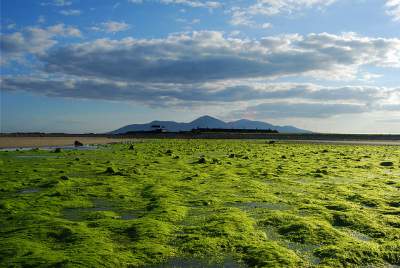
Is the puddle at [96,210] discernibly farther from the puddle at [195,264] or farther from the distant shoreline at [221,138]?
the distant shoreline at [221,138]

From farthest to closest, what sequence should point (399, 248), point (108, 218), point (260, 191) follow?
1. point (260, 191)
2. point (108, 218)
3. point (399, 248)

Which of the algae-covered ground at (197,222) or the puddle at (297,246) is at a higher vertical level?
the algae-covered ground at (197,222)

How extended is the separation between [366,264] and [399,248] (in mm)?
1212

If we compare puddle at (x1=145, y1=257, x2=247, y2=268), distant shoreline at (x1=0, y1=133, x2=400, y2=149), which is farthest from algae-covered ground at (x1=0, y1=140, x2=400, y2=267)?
distant shoreline at (x1=0, y1=133, x2=400, y2=149)

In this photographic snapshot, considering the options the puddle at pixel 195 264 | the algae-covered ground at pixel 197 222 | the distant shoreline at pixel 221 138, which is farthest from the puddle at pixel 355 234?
the distant shoreline at pixel 221 138

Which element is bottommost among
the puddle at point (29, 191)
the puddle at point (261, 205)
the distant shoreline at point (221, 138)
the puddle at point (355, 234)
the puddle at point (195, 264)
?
the puddle at point (195, 264)

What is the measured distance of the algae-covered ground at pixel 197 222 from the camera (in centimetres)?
719

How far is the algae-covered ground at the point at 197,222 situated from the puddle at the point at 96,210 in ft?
0.09

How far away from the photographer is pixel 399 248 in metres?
7.68

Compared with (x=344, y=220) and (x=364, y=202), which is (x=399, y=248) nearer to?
(x=344, y=220)

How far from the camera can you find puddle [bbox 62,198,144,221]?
33.3 feet

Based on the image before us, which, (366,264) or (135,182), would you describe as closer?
(366,264)

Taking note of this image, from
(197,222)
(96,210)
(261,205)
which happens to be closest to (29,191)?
(96,210)

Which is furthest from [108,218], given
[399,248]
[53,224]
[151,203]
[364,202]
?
[364,202]
